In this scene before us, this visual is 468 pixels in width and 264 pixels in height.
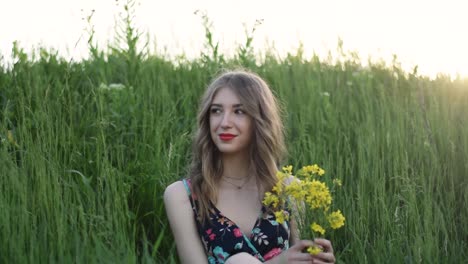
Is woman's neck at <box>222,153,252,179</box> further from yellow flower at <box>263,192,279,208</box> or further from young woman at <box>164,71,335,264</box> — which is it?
yellow flower at <box>263,192,279,208</box>

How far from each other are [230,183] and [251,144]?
0.23 metres

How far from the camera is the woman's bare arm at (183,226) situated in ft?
10.8

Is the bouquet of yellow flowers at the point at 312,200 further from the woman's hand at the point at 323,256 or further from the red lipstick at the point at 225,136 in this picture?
the red lipstick at the point at 225,136

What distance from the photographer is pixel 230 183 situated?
11.4 feet

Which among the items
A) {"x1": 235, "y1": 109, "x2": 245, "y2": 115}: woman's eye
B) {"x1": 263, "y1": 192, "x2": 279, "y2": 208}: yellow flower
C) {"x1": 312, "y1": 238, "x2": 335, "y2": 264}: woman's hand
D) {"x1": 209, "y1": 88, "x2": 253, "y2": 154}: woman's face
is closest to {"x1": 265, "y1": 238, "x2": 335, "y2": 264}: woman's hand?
{"x1": 312, "y1": 238, "x2": 335, "y2": 264}: woman's hand

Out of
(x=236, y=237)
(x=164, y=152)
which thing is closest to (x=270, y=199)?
(x=236, y=237)

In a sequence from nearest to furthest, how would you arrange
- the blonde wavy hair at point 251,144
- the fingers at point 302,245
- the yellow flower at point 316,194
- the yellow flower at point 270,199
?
the yellow flower at point 316,194 < the yellow flower at point 270,199 < the fingers at point 302,245 < the blonde wavy hair at point 251,144

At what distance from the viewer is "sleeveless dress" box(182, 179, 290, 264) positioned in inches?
129

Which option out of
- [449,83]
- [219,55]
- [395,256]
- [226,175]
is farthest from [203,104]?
[449,83]

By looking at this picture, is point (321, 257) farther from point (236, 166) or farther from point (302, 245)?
point (236, 166)

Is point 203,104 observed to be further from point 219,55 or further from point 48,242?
point 219,55

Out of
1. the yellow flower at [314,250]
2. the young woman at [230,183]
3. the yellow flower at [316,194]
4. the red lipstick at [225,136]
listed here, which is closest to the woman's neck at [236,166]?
the young woman at [230,183]

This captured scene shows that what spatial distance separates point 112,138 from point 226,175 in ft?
3.75

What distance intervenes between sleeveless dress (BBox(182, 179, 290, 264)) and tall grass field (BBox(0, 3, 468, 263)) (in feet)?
0.65
